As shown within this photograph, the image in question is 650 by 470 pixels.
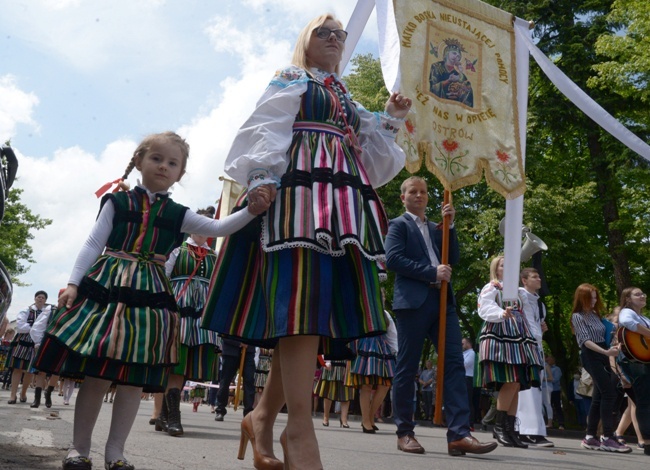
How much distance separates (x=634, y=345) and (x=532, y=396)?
51.2 inches

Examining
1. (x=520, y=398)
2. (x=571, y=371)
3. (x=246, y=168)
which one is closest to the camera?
(x=246, y=168)

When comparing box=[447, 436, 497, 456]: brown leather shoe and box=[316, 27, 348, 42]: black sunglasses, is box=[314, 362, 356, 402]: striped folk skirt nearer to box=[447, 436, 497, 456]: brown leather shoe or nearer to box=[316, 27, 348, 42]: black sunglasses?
box=[447, 436, 497, 456]: brown leather shoe

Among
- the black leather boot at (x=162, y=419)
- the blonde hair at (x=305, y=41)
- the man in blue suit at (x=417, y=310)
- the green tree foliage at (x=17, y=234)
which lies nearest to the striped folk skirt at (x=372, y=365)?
the black leather boot at (x=162, y=419)

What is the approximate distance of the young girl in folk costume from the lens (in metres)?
3.85

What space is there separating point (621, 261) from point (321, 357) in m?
18.5

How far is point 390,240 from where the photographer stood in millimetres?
6699

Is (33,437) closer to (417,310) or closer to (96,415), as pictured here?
(96,415)

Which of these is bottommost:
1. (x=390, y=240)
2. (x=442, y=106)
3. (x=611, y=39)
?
(x=390, y=240)

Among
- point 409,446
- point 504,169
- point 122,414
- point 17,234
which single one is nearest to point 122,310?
point 122,414

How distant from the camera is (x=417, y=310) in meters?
6.47

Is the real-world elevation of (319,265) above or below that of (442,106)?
below

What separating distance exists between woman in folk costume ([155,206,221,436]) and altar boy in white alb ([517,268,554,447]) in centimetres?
355

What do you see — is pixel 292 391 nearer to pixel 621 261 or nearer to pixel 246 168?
pixel 246 168

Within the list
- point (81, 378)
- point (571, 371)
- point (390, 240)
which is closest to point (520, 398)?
point (390, 240)
